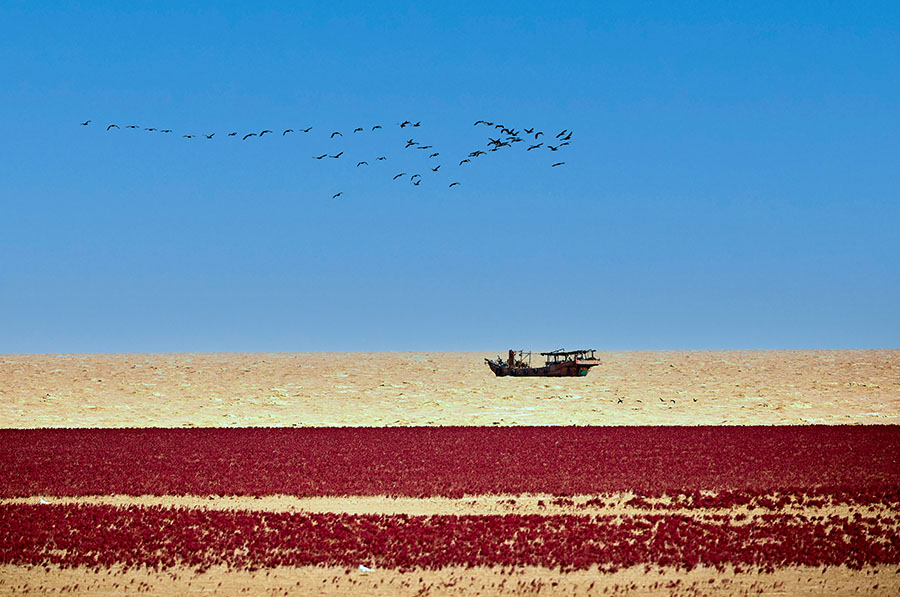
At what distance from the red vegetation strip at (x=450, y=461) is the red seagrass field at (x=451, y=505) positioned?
12cm

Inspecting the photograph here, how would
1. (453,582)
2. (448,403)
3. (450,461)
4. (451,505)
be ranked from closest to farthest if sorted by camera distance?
(453,582) < (451,505) < (450,461) < (448,403)

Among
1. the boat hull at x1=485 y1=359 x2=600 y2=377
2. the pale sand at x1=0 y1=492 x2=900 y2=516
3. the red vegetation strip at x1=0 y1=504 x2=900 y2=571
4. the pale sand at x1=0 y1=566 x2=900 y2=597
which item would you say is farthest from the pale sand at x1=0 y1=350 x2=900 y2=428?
the pale sand at x1=0 y1=566 x2=900 y2=597

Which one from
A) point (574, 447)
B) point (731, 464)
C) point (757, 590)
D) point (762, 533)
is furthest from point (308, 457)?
point (757, 590)

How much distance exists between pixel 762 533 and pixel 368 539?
8.02 metres

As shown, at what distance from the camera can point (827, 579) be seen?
1479 cm

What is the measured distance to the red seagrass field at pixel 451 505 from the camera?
15112 mm

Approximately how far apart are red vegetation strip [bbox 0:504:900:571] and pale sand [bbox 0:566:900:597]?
383 millimetres

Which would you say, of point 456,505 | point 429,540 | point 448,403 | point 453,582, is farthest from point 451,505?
point 448,403

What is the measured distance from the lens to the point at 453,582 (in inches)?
577

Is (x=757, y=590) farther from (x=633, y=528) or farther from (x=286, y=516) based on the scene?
(x=286, y=516)

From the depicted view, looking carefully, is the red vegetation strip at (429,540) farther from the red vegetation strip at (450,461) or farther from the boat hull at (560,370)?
the boat hull at (560,370)

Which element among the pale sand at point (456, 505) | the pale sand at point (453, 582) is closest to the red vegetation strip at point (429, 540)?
the pale sand at point (453, 582)

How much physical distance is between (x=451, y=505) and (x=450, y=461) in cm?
641

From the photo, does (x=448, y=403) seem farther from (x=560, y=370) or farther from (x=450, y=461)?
(x=560, y=370)
